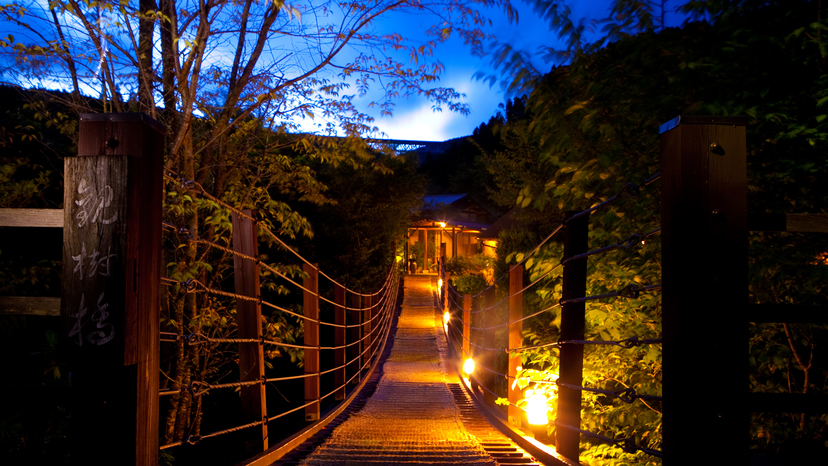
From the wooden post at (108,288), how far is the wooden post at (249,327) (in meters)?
0.83

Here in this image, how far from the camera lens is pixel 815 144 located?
1757 millimetres

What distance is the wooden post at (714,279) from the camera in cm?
90

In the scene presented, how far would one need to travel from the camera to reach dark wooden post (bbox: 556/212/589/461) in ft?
5.01

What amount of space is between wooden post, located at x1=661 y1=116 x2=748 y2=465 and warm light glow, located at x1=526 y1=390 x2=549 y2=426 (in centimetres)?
170

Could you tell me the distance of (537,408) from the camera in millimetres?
2539

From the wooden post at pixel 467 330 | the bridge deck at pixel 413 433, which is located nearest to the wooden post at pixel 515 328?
the bridge deck at pixel 413 433

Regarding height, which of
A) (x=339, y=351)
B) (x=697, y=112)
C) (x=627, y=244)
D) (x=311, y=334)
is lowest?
(x=339, y=351)

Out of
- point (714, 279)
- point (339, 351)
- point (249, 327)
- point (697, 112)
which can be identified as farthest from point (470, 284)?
point (714, 279)

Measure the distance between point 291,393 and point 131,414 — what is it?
7.67m

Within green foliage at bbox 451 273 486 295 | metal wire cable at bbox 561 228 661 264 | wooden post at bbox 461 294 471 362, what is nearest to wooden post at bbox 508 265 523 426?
metal wire cable at bbox 561 228 661 264

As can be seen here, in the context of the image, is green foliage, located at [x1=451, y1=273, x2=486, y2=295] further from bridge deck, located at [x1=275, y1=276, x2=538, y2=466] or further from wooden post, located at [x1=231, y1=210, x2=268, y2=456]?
wooden post, located at [x1=231, y1=210, x2=268, y2=456]

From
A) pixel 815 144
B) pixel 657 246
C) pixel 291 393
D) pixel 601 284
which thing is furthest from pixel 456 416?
pixel 291 393

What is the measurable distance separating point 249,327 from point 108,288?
989 millimetres

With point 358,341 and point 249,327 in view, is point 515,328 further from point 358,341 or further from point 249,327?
point 358,341
